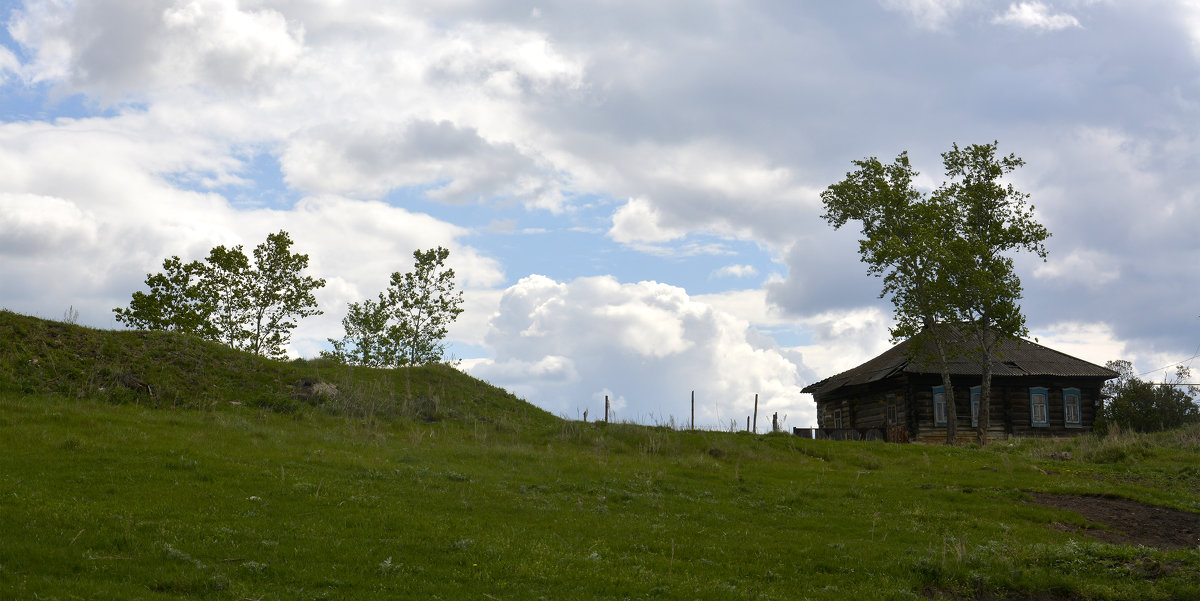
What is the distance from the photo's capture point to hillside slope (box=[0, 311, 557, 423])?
34281 millimetres

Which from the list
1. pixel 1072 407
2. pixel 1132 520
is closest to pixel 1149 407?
pixel 1072 407

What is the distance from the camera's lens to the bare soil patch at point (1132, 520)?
1953 centimetres

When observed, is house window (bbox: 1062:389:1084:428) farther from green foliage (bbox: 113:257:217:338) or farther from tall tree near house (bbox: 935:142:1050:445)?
green foliage (bbox: 113:257:217:338)

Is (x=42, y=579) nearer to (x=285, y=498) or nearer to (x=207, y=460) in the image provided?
(x=285, y=498)

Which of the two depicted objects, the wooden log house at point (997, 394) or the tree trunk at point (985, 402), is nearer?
the tree trunk at point (985, 402)

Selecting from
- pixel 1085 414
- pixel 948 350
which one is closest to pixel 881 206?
pixel 948 350

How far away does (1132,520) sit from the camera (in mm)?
21703

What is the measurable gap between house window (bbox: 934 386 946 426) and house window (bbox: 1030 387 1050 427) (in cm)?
636

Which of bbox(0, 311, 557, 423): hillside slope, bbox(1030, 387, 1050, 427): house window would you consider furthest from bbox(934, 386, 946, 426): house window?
bbox(0, 311, 557, 423): hillside slope

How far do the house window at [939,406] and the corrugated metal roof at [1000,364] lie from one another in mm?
1435

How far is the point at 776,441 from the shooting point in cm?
3862

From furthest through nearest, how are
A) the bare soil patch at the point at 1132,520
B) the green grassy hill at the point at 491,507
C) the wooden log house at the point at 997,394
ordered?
the wooden log house at the point at 997,394, the bare soil patch at the point at 1132,520, the green grassy hill at the point at 491,507

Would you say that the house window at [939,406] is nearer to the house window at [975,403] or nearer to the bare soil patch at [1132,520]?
the house window at [975,403]

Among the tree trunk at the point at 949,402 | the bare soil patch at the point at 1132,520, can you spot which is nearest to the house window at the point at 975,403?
the tree trunk at the point at 949,402
